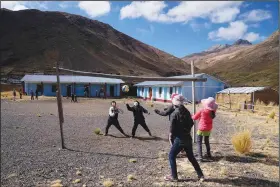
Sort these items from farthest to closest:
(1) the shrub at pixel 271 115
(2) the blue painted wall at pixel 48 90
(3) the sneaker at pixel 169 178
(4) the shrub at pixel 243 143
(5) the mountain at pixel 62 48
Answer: (5) the mountain at pixel 62 48 → (2) the blue painted wall at pixel 48 90 → (1) the shrub at pixel 271 115 → (4) the shrub at pixel 243 143 → (3) the sneaker at pixel 169 178

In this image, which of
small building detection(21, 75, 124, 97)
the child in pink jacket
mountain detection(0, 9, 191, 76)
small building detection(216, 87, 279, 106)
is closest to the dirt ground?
the child in pink jacket

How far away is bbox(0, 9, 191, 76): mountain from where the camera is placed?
95375mm

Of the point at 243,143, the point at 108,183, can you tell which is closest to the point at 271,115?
the point at 243,143

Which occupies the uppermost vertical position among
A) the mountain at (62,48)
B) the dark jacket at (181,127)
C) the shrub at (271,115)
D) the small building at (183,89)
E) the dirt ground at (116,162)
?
the mountain at (62,48)

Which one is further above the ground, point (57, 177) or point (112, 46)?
point (112, 46)

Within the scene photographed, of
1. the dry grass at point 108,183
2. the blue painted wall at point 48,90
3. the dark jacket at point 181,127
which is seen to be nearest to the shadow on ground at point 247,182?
the dark jacket at point 181,127

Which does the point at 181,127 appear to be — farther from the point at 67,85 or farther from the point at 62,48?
the point at 62,48

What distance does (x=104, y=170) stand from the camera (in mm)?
7207

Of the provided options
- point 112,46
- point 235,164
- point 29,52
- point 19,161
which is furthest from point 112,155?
point 112,46

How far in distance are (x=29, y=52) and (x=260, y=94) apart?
83.7 metres

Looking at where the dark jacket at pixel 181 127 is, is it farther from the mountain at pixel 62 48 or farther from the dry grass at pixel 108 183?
the mountain at pixel 62 48

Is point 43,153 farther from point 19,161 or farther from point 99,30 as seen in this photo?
point 99,30

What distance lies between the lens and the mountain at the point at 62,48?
95375 millimetres

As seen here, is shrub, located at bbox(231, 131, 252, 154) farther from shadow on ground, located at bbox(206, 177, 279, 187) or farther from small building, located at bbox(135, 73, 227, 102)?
small building, located at bbox(135, 73, 227, 102)
